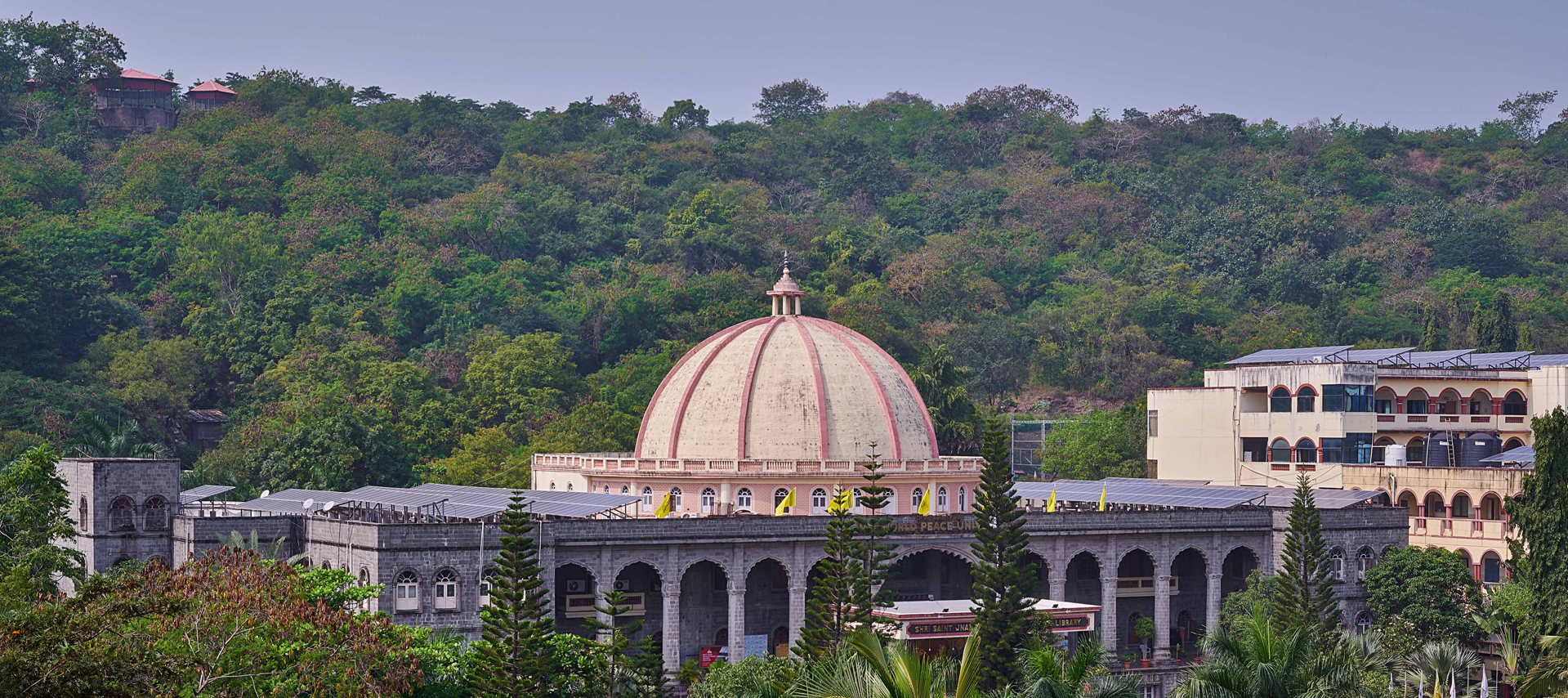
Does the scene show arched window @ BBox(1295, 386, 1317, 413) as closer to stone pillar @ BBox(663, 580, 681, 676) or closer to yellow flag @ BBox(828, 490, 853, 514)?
yellow flag @ BBox(828, 490, 853, 514)

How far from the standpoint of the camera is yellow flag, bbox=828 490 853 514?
4825 cm

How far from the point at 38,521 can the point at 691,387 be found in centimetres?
2049

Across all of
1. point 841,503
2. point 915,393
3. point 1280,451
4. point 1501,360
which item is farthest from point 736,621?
point 1501,360

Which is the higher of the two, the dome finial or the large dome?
the dome finial

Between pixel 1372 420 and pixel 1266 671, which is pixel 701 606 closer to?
pixel 1372 420

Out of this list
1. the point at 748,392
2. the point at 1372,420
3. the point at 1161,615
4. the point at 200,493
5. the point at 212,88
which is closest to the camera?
the point at 1161,615

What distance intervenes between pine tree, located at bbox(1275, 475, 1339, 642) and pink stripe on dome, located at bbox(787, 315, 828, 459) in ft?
45.3

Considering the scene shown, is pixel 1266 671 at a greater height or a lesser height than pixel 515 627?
greater

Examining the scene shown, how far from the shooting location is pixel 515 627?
40938 mm

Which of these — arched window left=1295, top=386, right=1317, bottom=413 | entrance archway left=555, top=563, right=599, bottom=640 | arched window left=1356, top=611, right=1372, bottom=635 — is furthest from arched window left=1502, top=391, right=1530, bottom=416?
entrance archway left=555, top=563, right=599, bottom=640

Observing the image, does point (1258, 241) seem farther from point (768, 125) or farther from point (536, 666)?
point (536, 666)

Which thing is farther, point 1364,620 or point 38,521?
point 1364,620

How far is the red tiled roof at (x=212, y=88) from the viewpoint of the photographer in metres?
125

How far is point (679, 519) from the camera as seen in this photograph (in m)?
50.0
